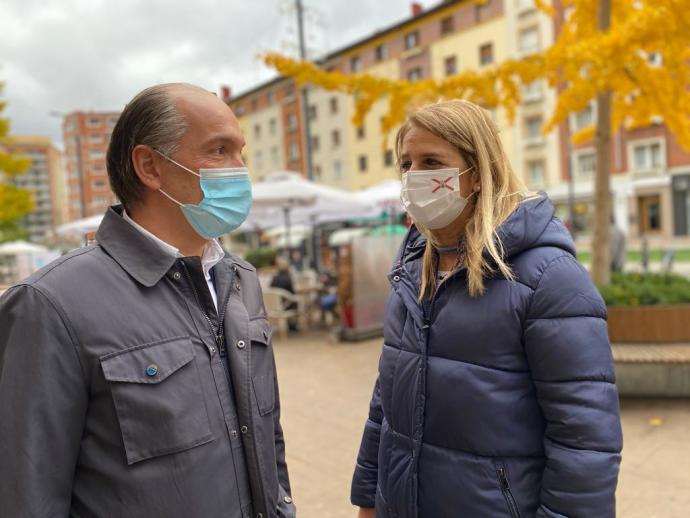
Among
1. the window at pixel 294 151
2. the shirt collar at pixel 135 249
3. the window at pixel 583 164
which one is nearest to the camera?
the shirt collar at pixel 135 249

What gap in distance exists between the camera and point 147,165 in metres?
1.47

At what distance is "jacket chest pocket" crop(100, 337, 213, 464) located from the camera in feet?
3.97

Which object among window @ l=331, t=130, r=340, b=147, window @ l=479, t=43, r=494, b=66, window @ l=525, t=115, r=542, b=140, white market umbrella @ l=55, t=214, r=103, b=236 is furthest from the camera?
window @ l=331, t=130, r=340, b=147

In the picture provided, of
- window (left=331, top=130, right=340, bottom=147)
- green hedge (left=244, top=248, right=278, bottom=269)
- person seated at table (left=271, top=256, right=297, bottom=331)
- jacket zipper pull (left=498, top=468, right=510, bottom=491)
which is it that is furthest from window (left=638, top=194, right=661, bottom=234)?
jacket zipper pull (left=498, top=468, right=510, bottom=491)

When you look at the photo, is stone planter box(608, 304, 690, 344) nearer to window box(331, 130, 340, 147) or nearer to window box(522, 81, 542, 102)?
window box(522, 81, 542, 102)

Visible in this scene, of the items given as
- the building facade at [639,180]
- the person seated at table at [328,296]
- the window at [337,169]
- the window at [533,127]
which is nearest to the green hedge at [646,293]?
the person seated at table at [328,296]

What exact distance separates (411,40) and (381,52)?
300 cm

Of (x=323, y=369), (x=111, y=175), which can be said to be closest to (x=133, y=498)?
(x=111, y=175)

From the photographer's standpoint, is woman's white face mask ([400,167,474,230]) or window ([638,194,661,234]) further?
window ([638,194,661,234])

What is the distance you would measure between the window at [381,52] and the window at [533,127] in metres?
13.1

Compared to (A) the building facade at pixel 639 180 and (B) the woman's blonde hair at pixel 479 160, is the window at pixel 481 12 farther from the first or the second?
(B) the woman's blonde hair at pixel 479 160

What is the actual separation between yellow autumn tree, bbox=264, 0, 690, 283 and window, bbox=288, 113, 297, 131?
43.1 m

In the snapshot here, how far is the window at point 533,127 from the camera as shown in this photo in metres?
33.8

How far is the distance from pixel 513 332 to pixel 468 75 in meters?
5.38
